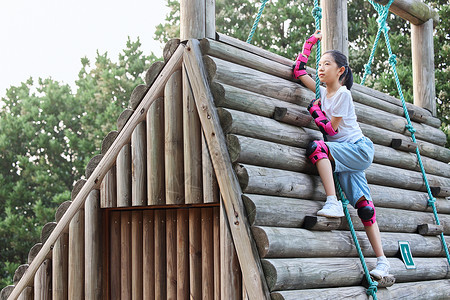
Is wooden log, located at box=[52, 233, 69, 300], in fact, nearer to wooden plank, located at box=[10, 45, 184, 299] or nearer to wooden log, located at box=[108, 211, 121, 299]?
wooden plank, located at box=[10, 45, 184, 299]

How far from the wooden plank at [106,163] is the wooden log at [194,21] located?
15 centimetres

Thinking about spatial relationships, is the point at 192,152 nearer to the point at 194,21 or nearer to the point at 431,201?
the point at 194,21

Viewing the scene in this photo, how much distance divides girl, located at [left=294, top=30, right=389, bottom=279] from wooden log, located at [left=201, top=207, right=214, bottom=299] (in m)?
0.94

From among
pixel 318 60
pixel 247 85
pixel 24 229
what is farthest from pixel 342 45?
pixel 24 229

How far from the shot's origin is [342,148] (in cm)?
518

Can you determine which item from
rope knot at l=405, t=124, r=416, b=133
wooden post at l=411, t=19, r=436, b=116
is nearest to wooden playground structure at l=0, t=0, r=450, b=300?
rope knot at l=405, t=124, r=416, b=133

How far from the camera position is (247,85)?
5.11 meters

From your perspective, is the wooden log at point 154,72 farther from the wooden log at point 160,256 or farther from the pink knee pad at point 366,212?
the pink knee pad at point 366,212

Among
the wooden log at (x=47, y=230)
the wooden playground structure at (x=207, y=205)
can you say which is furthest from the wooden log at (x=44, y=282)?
the wooden log at (x=47, y=230)

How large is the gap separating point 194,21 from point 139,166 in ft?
4.06

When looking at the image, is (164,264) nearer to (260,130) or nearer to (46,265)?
(46,265)

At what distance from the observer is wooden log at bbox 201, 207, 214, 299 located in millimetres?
5035

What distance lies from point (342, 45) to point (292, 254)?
10.9 feet

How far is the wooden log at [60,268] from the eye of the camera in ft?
18.2
